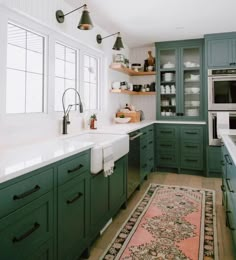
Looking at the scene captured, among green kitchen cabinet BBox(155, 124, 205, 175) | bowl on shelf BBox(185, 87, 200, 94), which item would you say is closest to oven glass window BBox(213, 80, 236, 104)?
bowl on shelf BBox(185, 87, 200, 94)

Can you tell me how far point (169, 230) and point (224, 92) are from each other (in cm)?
280

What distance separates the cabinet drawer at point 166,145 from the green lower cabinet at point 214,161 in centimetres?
62

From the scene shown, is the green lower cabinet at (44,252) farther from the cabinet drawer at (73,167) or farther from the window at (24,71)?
the window at (24,71)

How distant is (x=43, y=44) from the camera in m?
2.76

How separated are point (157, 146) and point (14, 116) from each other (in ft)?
10.4

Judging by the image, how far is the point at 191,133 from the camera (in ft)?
15.6

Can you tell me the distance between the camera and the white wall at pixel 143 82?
5371mm

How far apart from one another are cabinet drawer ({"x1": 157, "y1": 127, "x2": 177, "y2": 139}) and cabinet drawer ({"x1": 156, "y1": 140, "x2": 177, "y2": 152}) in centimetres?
11

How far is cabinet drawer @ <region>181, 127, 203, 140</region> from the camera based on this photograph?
4.69 meters

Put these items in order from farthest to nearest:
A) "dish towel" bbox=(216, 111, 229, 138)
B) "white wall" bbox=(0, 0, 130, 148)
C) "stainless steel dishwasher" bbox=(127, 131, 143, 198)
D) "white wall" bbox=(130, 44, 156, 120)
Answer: "white wall" bbox=(130, 44, 156, 120) → "dish towel" bbox=(216, 111, 229, 138) → "stainless steel dishwasher" bbox=(127, 131, 143, 198) → "white wall" bbox=(0, 0, 130, 148)

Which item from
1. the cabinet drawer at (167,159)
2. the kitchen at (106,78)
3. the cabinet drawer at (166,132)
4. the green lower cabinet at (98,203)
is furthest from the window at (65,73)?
the cabinet drawer at (167,159)

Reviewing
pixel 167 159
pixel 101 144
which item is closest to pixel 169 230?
pixel 101 144

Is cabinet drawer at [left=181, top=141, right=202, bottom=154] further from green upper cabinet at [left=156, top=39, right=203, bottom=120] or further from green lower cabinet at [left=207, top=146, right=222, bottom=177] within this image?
green upper cabinet at [left=156, top=39, right=203, bottom=120]

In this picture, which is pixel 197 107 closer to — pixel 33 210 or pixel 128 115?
pixel 128 115
